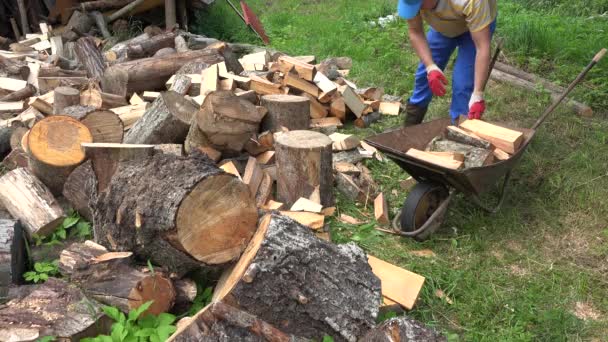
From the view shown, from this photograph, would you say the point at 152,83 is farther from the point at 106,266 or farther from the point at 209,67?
the point at 106,266

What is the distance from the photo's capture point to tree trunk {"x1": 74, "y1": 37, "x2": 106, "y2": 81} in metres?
6.50

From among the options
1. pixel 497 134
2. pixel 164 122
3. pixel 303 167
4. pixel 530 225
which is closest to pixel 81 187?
pixel 164 122

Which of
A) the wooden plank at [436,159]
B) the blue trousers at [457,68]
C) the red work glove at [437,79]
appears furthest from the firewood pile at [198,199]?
the red work glove at [437,79]

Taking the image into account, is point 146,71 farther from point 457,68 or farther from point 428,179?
point 428,179

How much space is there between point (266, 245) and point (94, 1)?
766 centimetres

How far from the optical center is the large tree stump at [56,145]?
3.70 meters

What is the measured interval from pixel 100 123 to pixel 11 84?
268cm

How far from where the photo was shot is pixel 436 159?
3.52 meters

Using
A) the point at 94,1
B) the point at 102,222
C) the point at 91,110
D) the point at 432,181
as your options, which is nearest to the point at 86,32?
the point at 94,1

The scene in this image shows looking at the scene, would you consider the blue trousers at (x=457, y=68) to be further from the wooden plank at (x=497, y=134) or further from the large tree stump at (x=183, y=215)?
the large tree stump at (x=183, y=215)

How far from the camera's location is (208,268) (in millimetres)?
2838

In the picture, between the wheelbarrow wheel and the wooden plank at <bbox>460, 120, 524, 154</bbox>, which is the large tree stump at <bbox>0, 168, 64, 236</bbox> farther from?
the wooden plank at <bbox>460, 120, 524, 154</bbox>

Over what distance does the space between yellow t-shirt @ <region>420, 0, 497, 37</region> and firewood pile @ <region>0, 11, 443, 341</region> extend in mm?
1246

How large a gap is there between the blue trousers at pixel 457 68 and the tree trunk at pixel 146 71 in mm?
2324
